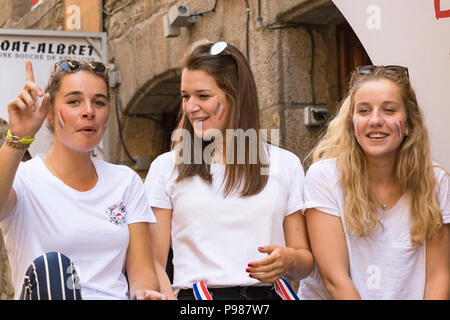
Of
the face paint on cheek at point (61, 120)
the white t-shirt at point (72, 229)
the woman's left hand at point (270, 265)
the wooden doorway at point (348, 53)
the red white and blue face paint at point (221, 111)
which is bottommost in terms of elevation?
the woman's left hand at point (270, 265)

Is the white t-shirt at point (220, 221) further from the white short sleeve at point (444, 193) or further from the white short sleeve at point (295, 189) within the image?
the white short sleeve at point (444, 193)

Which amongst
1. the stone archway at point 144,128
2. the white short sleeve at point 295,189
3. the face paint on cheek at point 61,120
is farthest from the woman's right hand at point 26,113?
the stone archway at point 144,128

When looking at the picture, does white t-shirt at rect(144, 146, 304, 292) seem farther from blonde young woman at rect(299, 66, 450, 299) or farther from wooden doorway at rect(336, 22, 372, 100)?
wooden doorway at rect(336, 22, 372, 100)

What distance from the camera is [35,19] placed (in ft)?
28.8

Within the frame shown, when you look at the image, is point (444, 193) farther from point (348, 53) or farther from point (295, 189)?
point (348, 53)

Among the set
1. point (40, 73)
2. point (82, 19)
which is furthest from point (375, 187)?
point (82, 19)

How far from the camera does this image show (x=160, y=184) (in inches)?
98.7

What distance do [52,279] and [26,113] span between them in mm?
500

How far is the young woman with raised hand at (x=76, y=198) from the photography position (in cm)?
204

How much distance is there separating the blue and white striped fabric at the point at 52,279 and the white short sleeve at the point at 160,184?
651 millimetres

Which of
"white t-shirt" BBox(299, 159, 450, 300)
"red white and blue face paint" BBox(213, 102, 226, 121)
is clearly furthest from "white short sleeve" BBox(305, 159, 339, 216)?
"red white and blue face paint" BBox(213, 102, 226, 121)

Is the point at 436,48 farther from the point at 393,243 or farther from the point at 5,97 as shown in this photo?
the point at 5,97

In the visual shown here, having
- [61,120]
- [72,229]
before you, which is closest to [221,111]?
[61,120]
